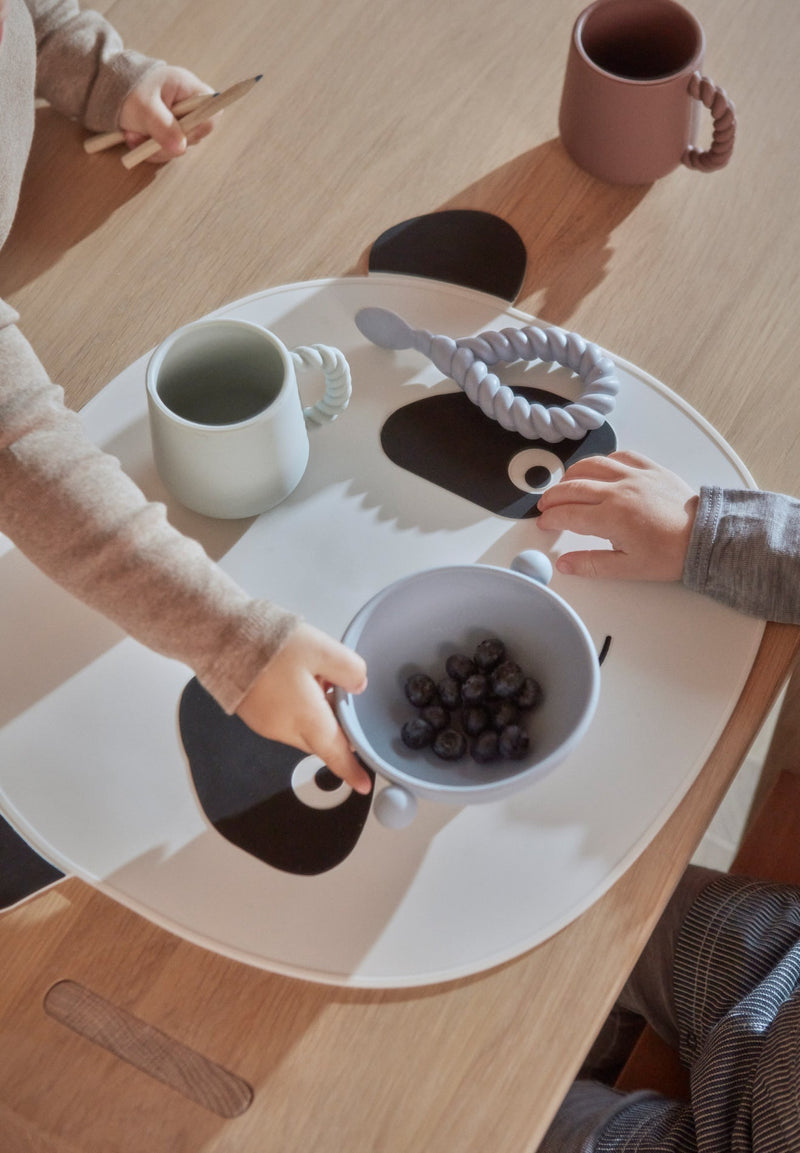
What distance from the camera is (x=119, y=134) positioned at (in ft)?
2.72

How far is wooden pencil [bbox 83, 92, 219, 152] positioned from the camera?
0.81 meters

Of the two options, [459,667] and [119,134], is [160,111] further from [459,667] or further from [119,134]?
[459,667]

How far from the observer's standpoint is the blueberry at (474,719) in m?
0.58

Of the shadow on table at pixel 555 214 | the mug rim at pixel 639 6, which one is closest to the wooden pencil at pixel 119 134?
the shadow on table at pixel 555 214

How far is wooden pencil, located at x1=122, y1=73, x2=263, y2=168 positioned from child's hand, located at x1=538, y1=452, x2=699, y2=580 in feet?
1.18

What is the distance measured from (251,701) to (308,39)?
601 millimetres

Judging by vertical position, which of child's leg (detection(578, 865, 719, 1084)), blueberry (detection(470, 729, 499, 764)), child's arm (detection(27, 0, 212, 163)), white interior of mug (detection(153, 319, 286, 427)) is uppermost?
child's arm (detection(27, 0, 212, 163))

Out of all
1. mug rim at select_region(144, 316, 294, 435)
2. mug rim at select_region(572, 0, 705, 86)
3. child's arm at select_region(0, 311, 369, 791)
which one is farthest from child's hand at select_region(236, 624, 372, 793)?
mug rim at select_region(572, 0, 705, 86)

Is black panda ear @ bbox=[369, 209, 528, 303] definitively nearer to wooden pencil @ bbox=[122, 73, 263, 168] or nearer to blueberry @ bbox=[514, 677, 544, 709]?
wooden pencil @ bbox=[122, 73, 263, 168]

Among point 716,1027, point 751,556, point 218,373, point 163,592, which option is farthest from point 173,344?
point 716,1027

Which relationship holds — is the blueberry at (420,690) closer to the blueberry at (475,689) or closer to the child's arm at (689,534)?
the blueberry at (475,689)

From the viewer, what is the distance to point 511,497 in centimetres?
69

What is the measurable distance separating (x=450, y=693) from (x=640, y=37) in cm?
51

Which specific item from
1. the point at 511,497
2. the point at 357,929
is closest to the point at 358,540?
the point at 511,497
